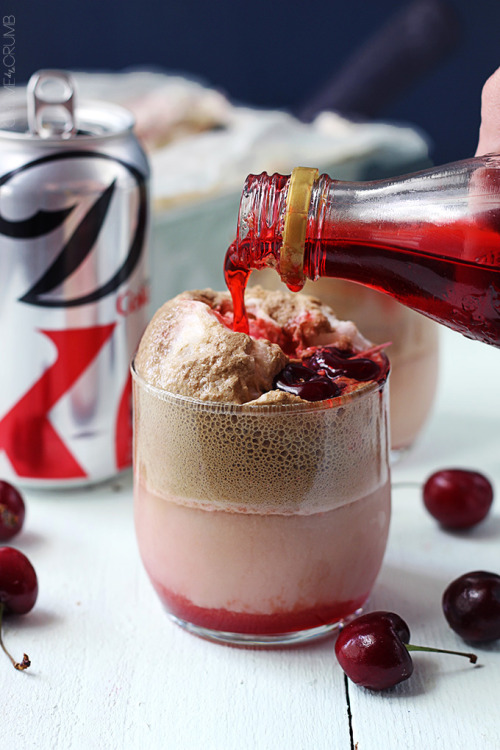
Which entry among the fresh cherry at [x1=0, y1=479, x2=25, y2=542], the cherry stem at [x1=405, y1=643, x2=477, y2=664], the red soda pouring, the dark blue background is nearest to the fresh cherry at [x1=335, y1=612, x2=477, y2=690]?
the cherry stem at [x1=405, y1=643, x2=477, y2=664]

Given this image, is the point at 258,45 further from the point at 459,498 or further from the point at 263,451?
the point at 263,451

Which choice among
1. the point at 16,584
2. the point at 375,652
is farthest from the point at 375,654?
the point at 16,584

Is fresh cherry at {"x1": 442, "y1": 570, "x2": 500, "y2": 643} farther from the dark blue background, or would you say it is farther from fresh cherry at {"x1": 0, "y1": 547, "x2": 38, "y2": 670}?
A: the dark blue background

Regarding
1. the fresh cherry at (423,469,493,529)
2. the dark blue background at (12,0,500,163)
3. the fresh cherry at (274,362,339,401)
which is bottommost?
the fresh cherry at (423,469,493,529)

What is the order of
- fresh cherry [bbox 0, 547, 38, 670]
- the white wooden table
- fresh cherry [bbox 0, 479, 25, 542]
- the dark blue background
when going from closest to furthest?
the white wooden table
fresh cherry [bbox 0, 547, 38, 670]
fresh cherry [bbox 0, 479, 25, 542]
the dark blue background

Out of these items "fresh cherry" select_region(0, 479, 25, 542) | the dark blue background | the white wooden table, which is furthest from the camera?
the dark blue background

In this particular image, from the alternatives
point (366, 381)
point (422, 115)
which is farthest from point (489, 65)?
point (366, 381)

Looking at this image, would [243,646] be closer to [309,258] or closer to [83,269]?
[309,258]

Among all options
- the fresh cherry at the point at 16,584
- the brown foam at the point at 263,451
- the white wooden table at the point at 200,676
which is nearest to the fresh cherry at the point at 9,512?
the white wooden table at the point at 200,676
